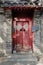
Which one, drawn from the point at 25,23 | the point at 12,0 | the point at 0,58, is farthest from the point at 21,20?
the point at 0,58

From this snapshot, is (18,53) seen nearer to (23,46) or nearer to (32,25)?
(23,46)

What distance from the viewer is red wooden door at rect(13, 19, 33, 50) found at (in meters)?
15.8

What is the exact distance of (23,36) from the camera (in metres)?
15.9

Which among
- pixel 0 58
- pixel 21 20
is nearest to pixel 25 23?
pixel 21 20

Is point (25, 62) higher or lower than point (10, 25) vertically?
lower

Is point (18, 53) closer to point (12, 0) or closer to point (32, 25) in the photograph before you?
point (32, 25)

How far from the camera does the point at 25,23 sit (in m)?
15.8

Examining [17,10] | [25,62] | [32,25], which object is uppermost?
[17,10]

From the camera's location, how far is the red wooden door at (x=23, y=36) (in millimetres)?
15766

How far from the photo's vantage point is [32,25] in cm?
1565

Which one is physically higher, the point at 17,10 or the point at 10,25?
the point at 17,10

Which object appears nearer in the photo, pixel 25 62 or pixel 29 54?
pixel 25 62

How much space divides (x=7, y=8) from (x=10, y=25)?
117 centimetres

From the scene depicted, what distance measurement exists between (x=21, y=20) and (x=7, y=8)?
145 centimetres
